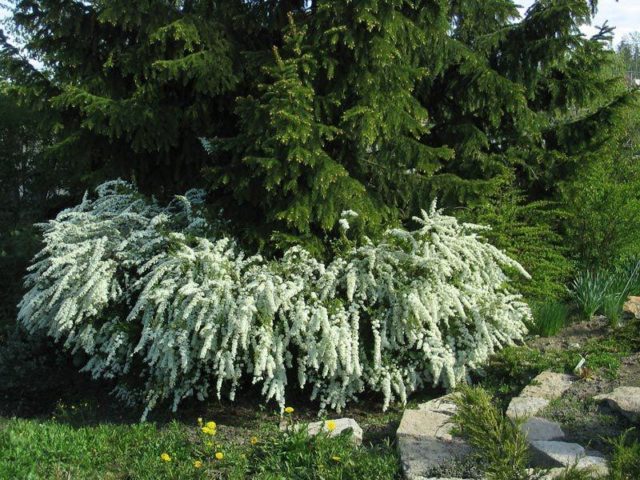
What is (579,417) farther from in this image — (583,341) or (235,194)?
(235,194)

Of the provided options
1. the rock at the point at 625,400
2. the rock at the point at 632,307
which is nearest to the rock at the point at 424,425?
the rock at the point at 625,400

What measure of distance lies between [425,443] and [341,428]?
0.54 meters

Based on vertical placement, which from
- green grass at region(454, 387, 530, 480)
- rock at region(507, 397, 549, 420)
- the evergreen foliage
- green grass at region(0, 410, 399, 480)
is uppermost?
the evergreen foliage

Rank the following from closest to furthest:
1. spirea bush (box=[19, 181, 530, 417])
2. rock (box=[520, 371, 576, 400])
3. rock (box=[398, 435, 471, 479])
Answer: rock (box=[398, 435, 471, 479])
spirea bush (box=[19, 181, 530, 417])
rock (box=[520, 371, 576, 400])

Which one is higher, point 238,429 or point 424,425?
point 424,425

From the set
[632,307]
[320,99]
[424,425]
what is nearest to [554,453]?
[424,425]

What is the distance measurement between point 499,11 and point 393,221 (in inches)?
104

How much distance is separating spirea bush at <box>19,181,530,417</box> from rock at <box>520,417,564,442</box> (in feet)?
2.01

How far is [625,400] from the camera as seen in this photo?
13.5ft

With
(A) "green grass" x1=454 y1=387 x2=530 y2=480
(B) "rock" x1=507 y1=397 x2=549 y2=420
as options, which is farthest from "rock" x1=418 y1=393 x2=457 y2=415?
(A) "green grass" x1=454 y1=387 x2=530 y2=480

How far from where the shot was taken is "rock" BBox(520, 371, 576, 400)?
172 inches

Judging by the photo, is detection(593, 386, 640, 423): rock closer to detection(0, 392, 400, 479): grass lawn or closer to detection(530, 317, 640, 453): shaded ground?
detection(530, 317, 640, 453): shaded ground

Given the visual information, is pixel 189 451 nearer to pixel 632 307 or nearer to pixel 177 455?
pixel 177 455

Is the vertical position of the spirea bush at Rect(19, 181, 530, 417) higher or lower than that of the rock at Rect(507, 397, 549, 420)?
higher
